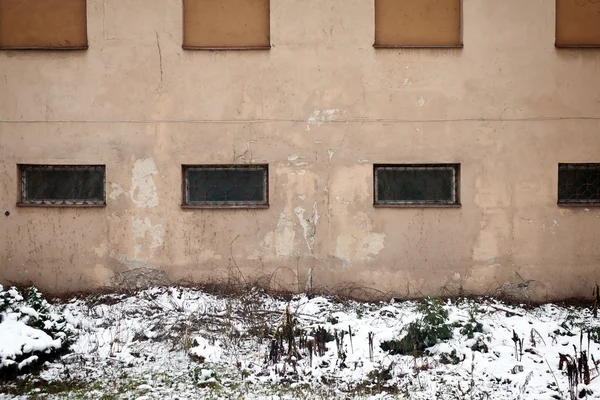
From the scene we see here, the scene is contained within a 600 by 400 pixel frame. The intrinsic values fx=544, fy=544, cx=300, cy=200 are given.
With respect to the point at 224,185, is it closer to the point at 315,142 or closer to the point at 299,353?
the point at 315,142

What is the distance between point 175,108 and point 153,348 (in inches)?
125

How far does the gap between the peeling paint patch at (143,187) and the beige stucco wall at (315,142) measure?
2 cm

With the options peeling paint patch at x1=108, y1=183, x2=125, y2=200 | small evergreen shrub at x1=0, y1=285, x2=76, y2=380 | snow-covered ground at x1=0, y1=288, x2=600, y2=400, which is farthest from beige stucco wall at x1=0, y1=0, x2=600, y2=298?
small evergreen shrub at x1=0, y1=285, x2=76, y2=380

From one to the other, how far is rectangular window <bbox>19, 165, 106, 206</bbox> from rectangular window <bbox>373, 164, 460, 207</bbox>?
3.77 metres

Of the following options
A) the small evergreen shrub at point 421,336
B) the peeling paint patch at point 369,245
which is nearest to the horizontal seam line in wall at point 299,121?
the peeling paint patch at point 369,245

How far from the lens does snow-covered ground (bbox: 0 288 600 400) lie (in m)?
4.81

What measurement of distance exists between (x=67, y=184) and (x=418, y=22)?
5189mm

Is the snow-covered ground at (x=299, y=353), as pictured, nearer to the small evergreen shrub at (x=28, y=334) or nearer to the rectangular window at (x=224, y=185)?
the small evergreen shrub at (x=28, y=334)

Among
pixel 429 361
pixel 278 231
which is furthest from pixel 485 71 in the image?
pixel 429 361

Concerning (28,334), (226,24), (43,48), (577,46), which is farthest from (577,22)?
(28,334)

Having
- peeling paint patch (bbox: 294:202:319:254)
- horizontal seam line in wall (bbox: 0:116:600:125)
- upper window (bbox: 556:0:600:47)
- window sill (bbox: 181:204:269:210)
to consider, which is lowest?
peeling paint patch (bbox: 294:202:319:254)

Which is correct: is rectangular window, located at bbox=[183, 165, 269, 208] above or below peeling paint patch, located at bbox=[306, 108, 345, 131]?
below

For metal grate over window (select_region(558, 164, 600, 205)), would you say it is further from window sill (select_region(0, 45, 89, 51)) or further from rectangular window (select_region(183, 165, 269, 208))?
window sill (select_region(0, 45, 89, 51))

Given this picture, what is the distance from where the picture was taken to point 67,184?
291 inches
